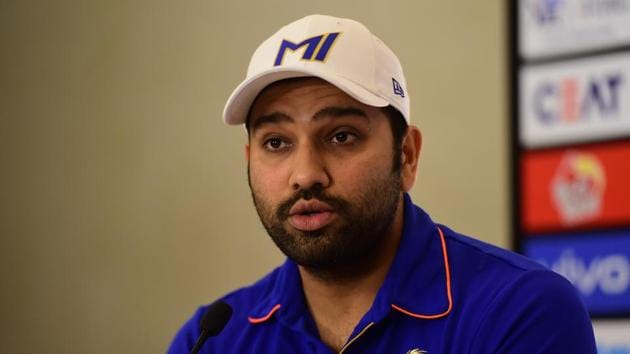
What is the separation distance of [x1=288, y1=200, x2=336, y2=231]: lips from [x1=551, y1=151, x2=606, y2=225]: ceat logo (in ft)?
4.66

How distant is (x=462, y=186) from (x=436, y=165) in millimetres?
103

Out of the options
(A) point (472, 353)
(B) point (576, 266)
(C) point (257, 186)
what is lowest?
(B) point (576, 266)

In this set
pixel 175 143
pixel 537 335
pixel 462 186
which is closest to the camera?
pixel 537 335

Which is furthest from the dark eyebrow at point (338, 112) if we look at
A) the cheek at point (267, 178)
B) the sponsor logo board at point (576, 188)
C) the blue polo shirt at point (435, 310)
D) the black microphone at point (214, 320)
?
the sponsor logo board at point (576, 188)

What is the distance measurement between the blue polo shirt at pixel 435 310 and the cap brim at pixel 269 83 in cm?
26

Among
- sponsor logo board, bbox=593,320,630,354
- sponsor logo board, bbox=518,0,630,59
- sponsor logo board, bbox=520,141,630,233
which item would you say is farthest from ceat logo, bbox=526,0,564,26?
sponsor logo board, bbox=593,320,630,354

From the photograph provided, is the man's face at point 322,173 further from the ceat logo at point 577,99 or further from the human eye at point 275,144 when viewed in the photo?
the ceat logo at point 577,99

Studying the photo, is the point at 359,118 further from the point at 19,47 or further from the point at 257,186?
the point at 19,47

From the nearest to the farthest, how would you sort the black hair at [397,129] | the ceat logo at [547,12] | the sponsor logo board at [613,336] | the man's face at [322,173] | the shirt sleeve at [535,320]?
the shirt sleeve at [535,320]
the man's face at [322,173]
the black hair at [397,129]
the sponsor logo board at [613,336]
the ceat logo at [547,12]

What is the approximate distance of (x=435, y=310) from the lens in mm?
1500

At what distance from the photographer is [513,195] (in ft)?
9.16

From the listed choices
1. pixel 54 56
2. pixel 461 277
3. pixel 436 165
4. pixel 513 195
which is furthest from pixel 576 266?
pixel 54 56

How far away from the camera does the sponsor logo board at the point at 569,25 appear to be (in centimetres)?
271

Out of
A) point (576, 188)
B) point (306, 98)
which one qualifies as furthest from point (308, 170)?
point (576, 188)
